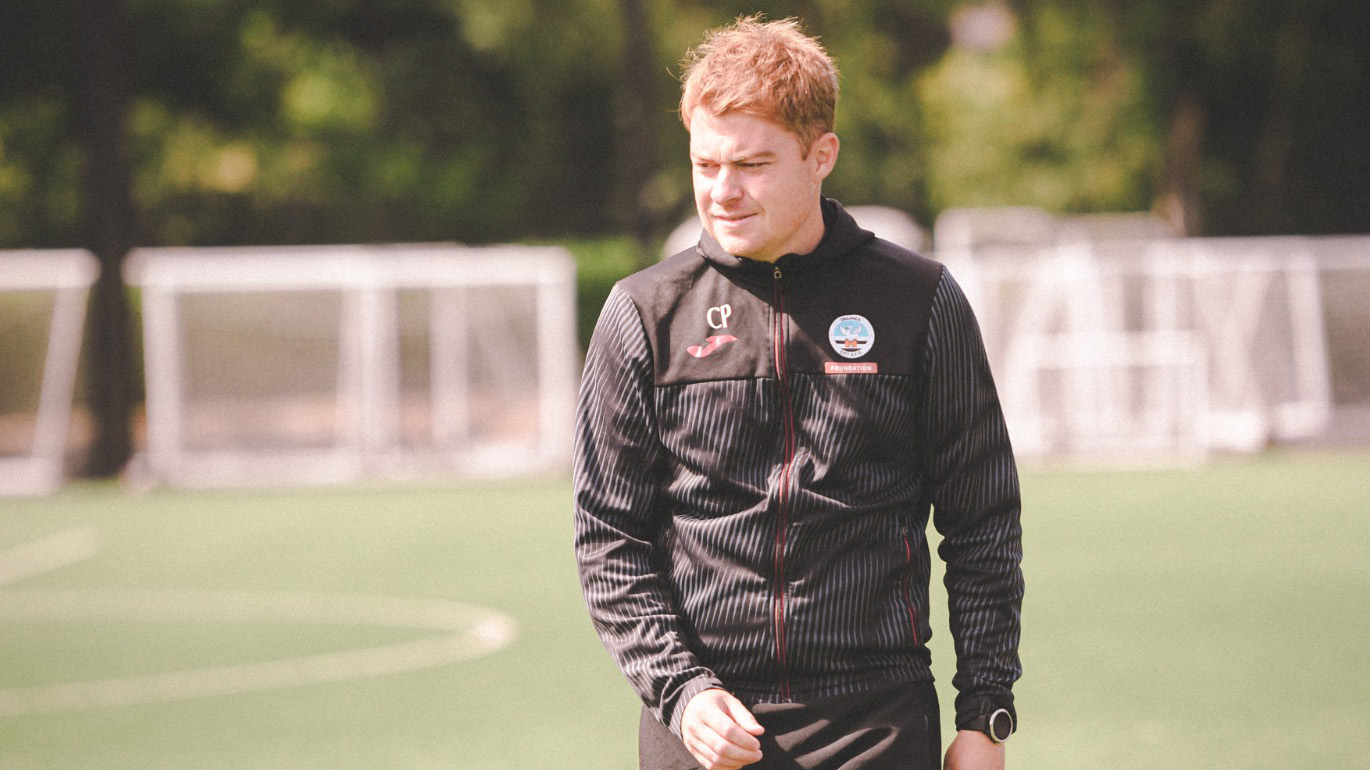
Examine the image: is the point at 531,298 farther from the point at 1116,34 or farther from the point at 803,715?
the point at 803,715

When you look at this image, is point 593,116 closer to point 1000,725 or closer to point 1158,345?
point 1158,345

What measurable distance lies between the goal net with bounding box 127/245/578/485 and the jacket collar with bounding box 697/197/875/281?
14.8 m

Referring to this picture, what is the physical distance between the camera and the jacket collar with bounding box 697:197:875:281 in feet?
9.12

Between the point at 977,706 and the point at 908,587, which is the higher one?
the point at 908,587

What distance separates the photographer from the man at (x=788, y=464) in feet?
8.87

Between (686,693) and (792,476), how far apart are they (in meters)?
0.37

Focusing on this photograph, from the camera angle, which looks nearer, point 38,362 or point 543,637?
point 543,637

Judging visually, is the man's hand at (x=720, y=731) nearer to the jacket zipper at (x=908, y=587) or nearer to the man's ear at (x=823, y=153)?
the jacket zipper at (x=908, y=587)

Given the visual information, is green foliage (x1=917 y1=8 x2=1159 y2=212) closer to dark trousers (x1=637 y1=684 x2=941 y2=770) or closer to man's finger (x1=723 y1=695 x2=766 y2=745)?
dark trousers (x1=637 y1=684 x2=941 y2=770)

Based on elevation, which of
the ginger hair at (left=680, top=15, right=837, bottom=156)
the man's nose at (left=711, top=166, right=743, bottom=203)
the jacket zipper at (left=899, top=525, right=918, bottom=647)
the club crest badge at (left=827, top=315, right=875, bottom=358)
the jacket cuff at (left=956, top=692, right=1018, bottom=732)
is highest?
the ginger hair at (left=680, top=15, right=837, bottom=156)

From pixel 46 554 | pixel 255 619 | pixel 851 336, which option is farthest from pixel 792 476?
pixel 46 554

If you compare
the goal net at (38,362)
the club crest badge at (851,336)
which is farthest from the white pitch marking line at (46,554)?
the club crest badge at (851,336)

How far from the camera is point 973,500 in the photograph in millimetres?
2807

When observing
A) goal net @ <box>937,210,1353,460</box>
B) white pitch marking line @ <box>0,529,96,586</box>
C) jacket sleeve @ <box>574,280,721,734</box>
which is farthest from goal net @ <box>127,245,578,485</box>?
jacket sleeve @ <box>574,280,721,734</box>
